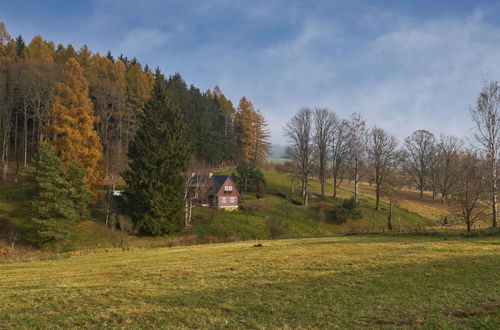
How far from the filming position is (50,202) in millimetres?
27141

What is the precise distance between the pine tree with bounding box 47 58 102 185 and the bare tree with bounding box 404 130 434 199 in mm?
52964

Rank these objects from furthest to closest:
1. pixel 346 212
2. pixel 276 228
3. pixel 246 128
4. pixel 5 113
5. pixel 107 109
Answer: pixel 246 128
pixel 107 109
pixel 5 113
pixel 346 212
pixel 276 228

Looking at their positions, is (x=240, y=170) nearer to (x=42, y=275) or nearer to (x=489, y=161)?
(x=489, y=161)

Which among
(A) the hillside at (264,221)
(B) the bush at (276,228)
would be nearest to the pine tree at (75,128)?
(A) the hillside at (264,221)

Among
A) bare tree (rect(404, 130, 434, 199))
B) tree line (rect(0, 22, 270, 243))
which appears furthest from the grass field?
bare tree (rect(404, 130, 434, 199))

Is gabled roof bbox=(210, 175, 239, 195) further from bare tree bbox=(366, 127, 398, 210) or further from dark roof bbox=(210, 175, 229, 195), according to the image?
bare tree bbox=(366, 127, 398, 210)

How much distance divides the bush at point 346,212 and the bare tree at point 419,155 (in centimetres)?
2387

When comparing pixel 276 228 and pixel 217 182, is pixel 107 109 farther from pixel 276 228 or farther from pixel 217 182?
pixel 276 228

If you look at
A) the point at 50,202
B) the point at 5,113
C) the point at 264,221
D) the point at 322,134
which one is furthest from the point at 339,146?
the point at 5,113

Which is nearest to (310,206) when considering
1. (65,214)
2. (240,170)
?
(240,170)

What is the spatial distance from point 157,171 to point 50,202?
Answer: 33.4ft

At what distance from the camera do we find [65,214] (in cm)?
2700

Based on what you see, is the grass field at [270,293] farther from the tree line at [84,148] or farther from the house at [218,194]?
the house at [218,194]

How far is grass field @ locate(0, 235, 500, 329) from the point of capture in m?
7.05
